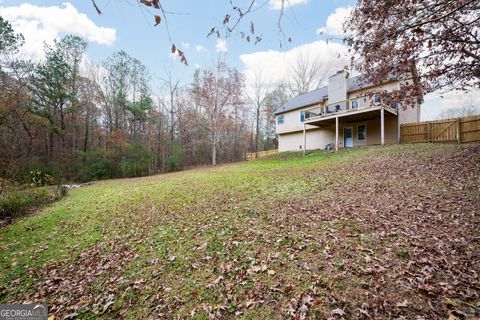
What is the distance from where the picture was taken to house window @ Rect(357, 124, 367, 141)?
16.5 metres

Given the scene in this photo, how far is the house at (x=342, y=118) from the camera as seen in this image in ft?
47.4

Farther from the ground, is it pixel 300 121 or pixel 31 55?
pixel 31 55

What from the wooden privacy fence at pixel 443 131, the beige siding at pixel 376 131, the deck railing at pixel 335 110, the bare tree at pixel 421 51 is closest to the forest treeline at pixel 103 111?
the deck railing at pixel 335 110

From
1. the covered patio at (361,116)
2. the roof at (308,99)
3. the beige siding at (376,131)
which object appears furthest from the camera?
the roof at (308,99)

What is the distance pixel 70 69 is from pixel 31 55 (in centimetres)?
291

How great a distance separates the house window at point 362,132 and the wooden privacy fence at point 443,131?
240 cm

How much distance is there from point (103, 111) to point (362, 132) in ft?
92.0

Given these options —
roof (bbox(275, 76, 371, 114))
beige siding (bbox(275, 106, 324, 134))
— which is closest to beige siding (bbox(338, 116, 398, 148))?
roof (bbox(275, 76, 371, 114))

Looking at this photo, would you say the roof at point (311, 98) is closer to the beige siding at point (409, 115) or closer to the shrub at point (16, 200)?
the beige siding at point (409, 115)

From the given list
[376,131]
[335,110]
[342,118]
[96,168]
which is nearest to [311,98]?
[335,110]

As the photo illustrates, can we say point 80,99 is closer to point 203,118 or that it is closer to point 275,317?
point 203,118

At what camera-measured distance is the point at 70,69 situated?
19812 mm

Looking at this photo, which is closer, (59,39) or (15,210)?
(15,210)

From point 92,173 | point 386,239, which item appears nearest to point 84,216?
point 386,239
